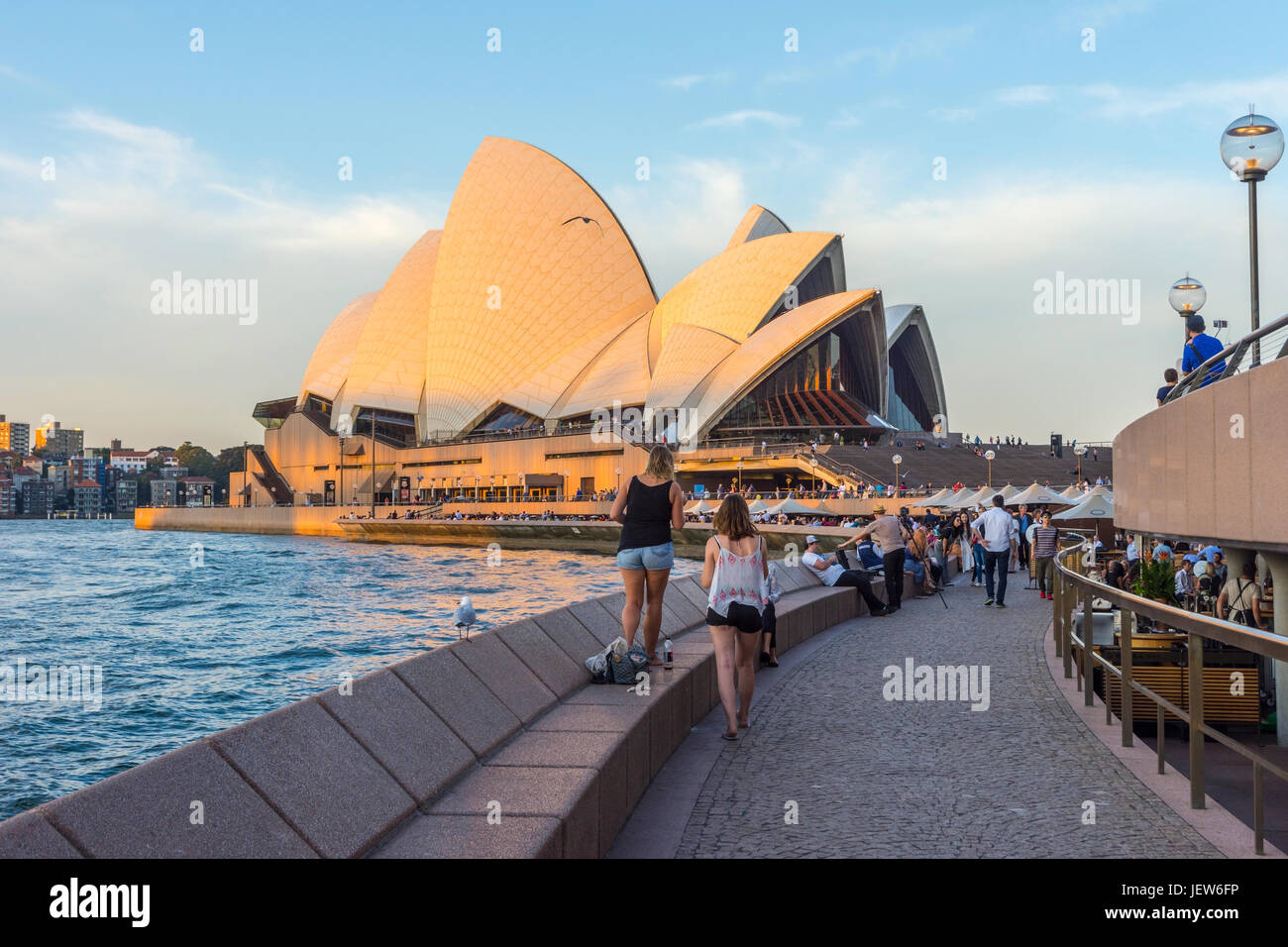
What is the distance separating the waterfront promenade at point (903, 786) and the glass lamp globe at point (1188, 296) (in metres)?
5.48

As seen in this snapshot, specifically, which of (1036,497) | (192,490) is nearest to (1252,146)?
(1036,497)

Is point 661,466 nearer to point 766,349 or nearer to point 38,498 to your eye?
point 766,349

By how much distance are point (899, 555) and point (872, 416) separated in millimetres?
49968

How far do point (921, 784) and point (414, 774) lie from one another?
2.25m

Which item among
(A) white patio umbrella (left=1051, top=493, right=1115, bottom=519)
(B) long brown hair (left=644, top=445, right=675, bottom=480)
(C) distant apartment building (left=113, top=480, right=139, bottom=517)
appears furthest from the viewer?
(C) distant apartment building (left=113, top=480, right=139, bottom=517)

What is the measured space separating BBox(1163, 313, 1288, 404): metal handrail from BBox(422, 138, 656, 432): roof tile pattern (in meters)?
57.4

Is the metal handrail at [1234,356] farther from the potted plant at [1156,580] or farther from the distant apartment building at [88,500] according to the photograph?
the distant apartment building at [88,500]

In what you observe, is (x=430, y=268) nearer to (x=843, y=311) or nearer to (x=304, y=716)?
(x=843, y=311)

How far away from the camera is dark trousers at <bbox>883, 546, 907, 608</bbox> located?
1245cm

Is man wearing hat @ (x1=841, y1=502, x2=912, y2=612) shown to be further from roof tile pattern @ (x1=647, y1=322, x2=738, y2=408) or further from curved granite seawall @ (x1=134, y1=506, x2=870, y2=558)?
roof tile pattern @ (x1=647, y1=322, x2=738, y2=408)

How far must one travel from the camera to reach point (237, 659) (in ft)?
Answer: 47.1

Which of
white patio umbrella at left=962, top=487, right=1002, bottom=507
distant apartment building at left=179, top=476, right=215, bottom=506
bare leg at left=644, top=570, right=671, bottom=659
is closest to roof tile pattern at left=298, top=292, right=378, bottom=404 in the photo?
white patio umbrella at left=962, top=487, right=1002, bottom=507

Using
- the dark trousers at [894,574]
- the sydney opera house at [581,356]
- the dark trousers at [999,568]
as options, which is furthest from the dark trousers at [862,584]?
the sydney opera house at [581,356]
